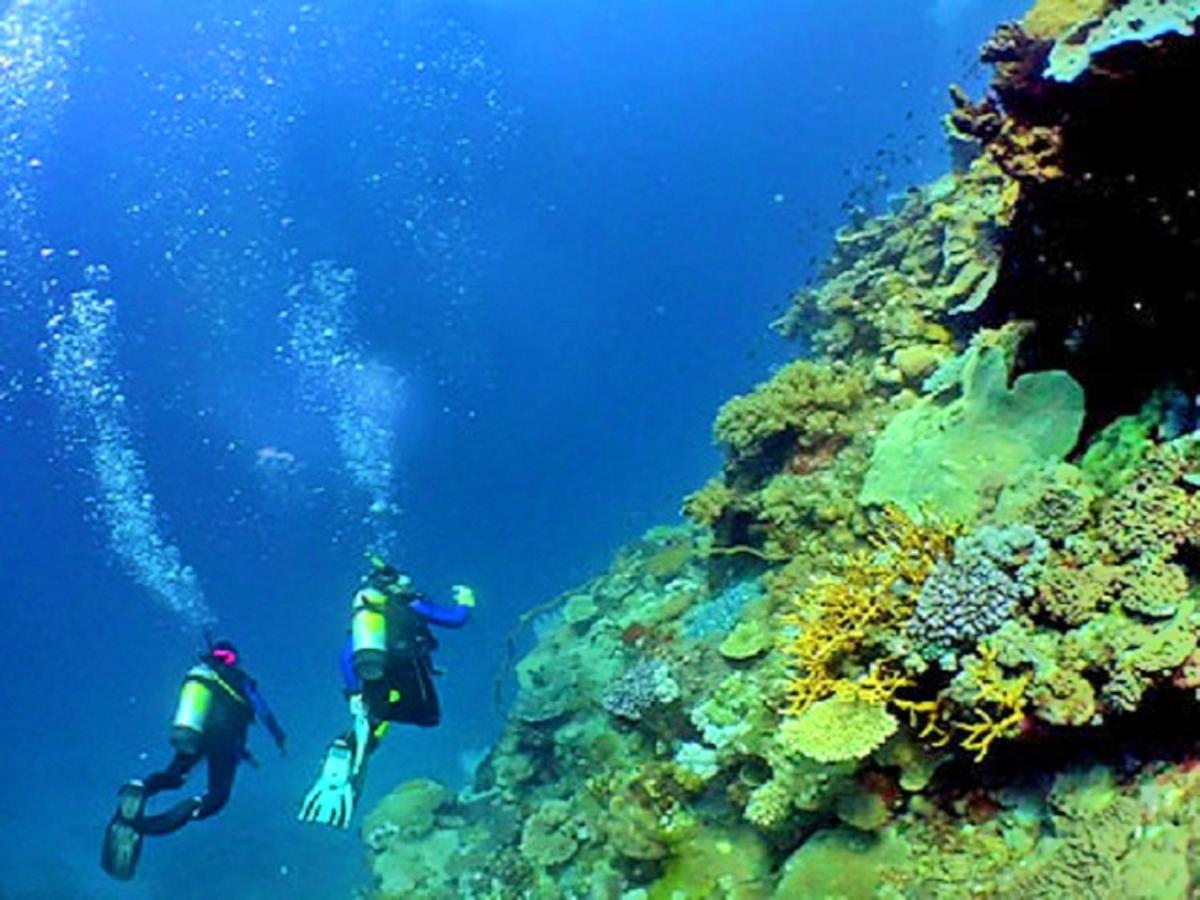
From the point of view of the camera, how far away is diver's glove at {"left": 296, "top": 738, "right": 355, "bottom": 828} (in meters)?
9.34

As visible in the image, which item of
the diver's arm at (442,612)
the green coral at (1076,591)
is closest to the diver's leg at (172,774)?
the diver's arm at (442,612)

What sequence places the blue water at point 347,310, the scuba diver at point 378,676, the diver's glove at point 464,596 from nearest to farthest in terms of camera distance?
the scuba diver at point 378,676, the diver's glove at point 464,596, the blue water at point 347,310

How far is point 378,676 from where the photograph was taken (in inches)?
366

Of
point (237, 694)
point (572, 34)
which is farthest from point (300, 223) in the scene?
point (237, 694)

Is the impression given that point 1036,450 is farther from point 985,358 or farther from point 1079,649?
point 1079,649

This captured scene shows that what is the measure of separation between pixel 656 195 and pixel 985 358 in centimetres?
13473

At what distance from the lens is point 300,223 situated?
96.2m

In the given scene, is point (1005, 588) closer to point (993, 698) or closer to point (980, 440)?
point (993, 698)

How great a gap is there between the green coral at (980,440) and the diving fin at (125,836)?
9070 millimetres

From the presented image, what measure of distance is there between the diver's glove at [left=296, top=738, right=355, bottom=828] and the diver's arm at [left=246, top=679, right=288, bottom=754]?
1080mm

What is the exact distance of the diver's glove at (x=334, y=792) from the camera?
9336 mm

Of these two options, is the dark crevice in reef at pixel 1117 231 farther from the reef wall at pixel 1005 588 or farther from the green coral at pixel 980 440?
the green coral at pixel 980 440

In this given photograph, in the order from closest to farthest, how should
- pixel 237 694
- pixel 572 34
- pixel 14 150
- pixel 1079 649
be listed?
pixel 1079 649 → pixel 237 694 → pixel 14 150 → pixel 572 34

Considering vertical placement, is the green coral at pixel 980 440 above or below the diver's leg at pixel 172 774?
below
